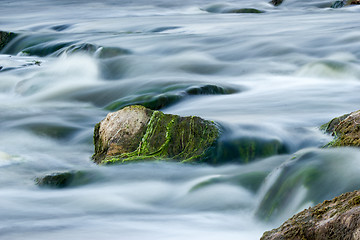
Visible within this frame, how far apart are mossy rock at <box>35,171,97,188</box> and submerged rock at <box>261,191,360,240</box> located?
2.24 metres

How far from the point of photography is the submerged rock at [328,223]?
221 cm

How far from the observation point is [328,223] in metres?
2.32

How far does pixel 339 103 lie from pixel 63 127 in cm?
298

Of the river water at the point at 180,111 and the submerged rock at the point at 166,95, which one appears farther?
the submerged rock at the point at 166,95

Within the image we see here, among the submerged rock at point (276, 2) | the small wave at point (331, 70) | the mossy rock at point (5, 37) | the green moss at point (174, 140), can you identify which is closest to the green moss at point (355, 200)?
the green moss at point (174, 140)

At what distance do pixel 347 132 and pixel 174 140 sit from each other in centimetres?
131

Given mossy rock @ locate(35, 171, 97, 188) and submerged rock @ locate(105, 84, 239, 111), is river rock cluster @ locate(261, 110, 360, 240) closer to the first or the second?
mossy rock @ locate(35, 171, 97, 188)

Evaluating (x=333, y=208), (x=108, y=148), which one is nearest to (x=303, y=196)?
(x=333, y=208)

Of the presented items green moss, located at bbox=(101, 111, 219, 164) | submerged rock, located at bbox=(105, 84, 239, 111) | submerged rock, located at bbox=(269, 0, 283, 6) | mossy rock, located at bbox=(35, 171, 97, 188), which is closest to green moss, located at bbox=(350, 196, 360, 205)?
green moss, located at bbox=(101, 111, 219, 164)

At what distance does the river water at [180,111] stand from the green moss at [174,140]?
0.10m

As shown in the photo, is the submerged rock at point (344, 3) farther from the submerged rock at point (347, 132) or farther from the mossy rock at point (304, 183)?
the mossy rock at point (304, 183)

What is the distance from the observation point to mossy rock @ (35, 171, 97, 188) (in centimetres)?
452

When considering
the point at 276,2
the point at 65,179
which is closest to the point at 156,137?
the point at 65,179

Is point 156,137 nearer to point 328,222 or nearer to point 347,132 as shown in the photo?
point 347,132
